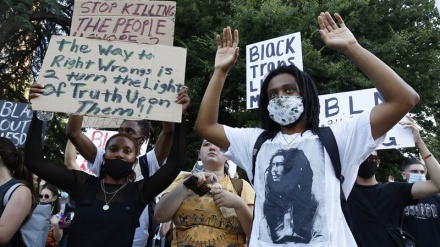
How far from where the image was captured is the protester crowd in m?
2.41

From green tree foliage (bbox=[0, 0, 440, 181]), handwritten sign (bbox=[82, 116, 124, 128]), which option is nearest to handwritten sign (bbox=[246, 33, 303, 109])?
handwritten sign (bbox=[82, 116, 124, 128])

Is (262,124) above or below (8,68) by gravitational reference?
below

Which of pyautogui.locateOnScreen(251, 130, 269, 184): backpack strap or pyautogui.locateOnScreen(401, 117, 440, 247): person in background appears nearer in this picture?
pyautogui.locateOnScreen(251, 130, 269, 184): backpack strap

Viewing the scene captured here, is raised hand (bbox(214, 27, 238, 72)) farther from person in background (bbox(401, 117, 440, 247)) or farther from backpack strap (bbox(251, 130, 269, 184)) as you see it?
person in background (bbox(401, 117, 440, 247))

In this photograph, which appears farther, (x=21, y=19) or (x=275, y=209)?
(x=21, y=19)

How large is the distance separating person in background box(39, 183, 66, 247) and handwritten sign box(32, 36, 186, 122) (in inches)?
99.0

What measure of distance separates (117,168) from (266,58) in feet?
9.19

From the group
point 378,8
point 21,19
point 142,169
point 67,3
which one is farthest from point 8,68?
point 142,169

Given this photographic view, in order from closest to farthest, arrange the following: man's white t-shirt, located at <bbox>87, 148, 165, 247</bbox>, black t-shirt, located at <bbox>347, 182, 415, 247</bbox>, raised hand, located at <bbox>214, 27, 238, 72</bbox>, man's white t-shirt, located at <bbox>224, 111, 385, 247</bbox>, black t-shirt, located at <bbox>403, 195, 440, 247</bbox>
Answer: man's white t-shirt, located at <bbox>224, 111, 385, 247</bbox> → raised hand, located at <bbox>214, 27, 238, 72</bbox> → black t-shirt, located at <bbox>347, 182, 415, 247</bbox> → man's white t-shirt, located at <bbox>87, 148, 165, 247</bbox> → black t-shirt, located at <bbox>403, 195, 440, 247</bbox>

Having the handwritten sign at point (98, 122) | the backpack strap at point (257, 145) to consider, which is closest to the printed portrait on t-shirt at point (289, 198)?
the backpack strap at point (257, 145)

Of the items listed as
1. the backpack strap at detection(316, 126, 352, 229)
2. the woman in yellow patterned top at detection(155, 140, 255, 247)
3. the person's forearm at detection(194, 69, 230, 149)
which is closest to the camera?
the backpack strap at detection(316, 126, 352, 229)

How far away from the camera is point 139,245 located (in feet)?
11.9

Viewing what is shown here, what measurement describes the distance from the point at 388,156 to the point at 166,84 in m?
8.46

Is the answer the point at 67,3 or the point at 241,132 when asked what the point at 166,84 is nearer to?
the point at 241,132
